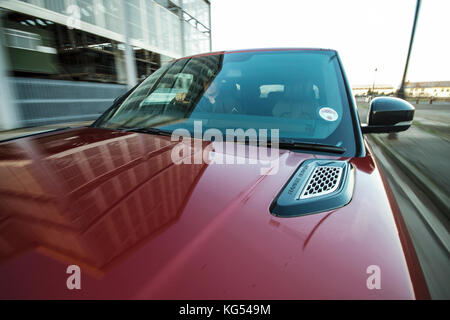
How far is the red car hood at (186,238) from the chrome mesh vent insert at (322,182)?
77 mm

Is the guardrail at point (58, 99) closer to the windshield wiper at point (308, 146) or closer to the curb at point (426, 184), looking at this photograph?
the windshield wiper at point (308, 146)

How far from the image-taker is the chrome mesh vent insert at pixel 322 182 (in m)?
0.72

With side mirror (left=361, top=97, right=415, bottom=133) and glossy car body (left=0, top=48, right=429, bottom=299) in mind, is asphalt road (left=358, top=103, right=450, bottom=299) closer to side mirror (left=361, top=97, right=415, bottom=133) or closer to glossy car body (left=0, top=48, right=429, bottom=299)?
side mirror (left=361, top=97, right=415, bottom=133)

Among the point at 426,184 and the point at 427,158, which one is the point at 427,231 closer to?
the point at 426,184

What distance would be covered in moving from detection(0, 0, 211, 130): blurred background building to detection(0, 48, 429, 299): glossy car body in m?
6.65

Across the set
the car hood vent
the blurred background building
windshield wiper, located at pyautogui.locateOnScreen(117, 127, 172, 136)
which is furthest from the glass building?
the car hood vent

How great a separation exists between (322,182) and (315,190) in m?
0.06

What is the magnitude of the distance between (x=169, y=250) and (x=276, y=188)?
0.40 metres

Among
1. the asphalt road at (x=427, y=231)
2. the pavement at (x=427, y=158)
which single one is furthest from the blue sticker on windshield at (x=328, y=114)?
the pavement at (x=427, y=158)

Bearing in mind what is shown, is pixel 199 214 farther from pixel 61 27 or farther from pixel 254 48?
pixel 61 27

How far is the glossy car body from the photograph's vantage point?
0.41 meters

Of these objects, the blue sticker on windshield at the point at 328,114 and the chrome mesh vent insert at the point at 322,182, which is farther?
the blue sticker on windshield at the point at 328,114

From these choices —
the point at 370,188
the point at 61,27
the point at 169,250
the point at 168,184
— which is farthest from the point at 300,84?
the point at 61,27

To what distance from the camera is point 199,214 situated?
0.58 metres
